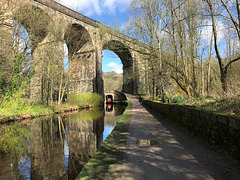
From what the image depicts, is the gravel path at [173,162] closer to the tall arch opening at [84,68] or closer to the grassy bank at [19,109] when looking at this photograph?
the grassy bank at [19,109]

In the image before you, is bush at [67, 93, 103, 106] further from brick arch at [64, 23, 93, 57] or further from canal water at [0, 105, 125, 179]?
canal water at [0, 105, 125, 179]

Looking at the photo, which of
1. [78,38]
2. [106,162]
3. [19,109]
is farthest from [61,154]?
[78,38]

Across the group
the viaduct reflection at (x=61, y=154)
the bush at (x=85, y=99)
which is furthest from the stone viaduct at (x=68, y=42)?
the viaduct reflection at (x=61, y=154)

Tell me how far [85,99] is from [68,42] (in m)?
6.35

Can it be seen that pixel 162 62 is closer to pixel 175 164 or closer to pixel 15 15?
pixel 175 164

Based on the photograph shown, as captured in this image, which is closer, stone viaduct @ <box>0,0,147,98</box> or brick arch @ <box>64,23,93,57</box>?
stone viaduct @ <box>0,0,147,98</box>

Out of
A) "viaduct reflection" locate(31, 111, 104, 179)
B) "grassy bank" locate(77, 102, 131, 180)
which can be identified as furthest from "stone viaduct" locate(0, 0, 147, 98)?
"grassy bank" locate(77, 102, 131, 180)

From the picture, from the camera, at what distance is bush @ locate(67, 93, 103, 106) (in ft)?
59.9

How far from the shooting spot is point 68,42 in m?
15.7

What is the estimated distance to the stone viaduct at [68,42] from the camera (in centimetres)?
982

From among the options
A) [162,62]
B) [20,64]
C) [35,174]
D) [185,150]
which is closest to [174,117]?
[185,150]

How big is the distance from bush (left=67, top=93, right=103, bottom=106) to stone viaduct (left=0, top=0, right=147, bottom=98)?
1177 millimetres

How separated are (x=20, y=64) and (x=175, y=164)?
1001 cm

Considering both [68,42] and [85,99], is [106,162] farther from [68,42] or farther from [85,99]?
[85,99]
